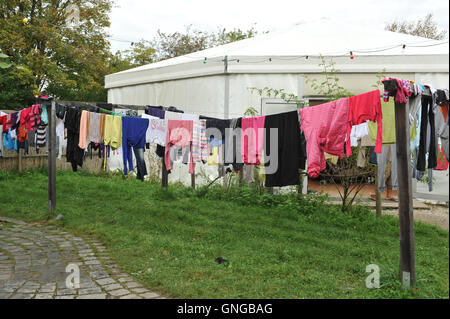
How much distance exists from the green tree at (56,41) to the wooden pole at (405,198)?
46.9 ft

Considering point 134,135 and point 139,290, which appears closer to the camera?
point 139,290

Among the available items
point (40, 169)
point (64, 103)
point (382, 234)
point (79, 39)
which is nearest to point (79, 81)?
point (79, 39)

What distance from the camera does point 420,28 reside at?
22984mm

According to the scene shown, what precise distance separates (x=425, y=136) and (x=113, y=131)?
4879 millimetres

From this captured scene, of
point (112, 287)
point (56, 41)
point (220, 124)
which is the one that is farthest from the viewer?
point (56, 41)

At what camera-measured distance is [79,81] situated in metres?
18.4

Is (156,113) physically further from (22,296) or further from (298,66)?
(22,296)

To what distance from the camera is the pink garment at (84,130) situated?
6.96 meters

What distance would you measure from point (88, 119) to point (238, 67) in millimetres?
3757

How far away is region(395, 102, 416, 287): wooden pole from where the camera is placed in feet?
12.1

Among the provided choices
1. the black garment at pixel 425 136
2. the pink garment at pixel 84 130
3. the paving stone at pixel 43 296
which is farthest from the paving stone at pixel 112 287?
the pink garment at pixel 84 130

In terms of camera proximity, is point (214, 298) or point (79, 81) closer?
point (214, 298)

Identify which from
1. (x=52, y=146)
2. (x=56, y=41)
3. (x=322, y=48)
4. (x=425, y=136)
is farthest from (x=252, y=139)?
(x=56, y=41)

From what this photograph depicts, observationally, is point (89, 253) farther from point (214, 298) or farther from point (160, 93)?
point (160, 93)
